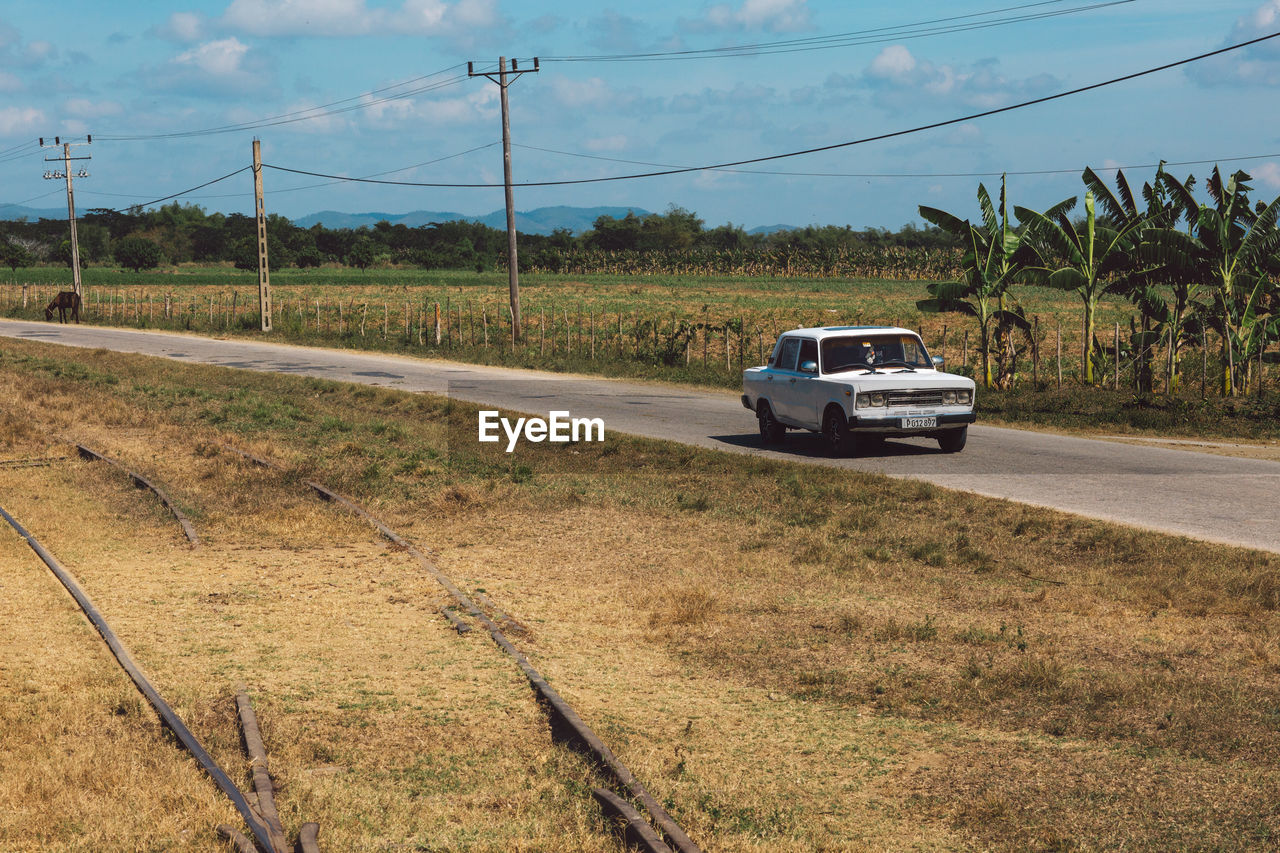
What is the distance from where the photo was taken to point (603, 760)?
635 centimetres

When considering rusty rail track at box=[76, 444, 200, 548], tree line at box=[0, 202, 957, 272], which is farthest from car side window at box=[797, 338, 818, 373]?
tree line at box=[0, 202, 957, 272]

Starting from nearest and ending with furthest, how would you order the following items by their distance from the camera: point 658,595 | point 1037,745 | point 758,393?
point 1037,745 → point 658,595 → point 758,393

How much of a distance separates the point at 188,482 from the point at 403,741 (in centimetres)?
1035

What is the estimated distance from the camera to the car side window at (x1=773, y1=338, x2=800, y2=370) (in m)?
18.3

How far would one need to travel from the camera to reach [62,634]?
9.21 m

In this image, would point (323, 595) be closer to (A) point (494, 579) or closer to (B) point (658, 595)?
(A) point (494, 579)

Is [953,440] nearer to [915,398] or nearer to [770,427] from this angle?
[915,398]

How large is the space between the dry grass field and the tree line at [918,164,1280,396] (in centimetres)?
1274

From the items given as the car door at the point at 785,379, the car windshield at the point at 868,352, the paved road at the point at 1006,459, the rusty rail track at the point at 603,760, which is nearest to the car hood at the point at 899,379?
the car windshield at the point at 868,352

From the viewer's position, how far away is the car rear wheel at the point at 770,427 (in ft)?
62.1

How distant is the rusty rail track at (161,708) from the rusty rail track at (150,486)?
141cm

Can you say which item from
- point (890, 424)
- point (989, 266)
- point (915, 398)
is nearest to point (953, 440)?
point (915, 398)

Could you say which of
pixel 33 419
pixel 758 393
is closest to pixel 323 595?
pixel 758 393

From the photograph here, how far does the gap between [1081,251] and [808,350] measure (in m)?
11.1
